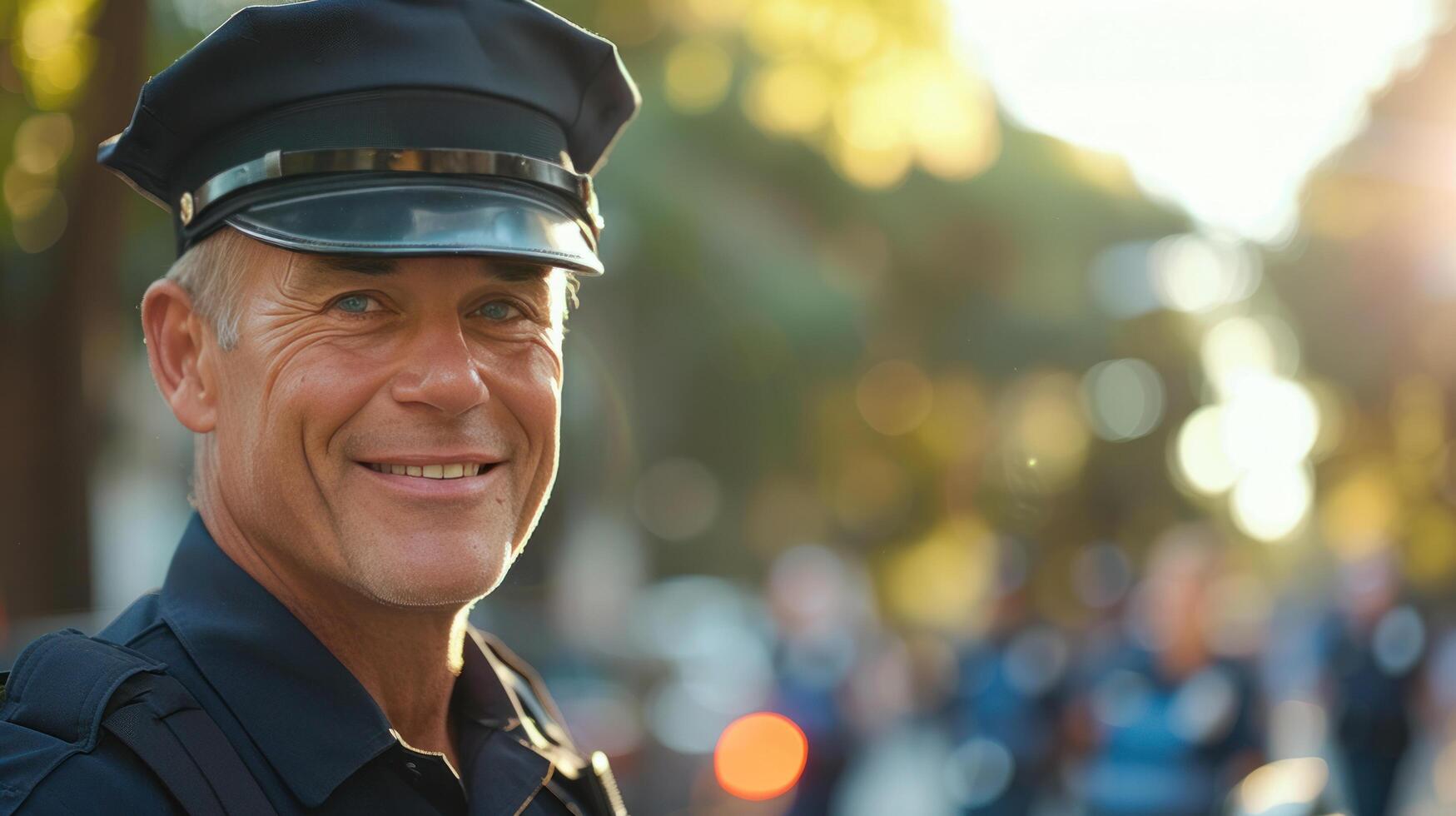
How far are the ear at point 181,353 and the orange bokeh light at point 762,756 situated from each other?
7184 millimetres

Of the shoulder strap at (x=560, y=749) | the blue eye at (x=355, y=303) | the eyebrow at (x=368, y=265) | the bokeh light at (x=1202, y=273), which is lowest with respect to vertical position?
the shoulder strap at (x=560, y=749)

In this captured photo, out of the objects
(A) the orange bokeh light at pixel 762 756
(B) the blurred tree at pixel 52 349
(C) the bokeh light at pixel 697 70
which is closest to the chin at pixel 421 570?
(B) the blurred tree at pixel 52 349

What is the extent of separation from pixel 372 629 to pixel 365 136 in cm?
69

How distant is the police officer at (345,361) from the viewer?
201 centimetres

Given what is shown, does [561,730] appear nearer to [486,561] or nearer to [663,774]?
[486,561]

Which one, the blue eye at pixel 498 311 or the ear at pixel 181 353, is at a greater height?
the blue eye at pixel 498 311

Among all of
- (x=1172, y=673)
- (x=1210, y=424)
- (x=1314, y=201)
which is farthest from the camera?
(x=1210, y=424)

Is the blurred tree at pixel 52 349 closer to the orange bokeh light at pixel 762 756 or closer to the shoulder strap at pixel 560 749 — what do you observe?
the shoulder strap at pixel 560 749

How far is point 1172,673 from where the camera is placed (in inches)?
271

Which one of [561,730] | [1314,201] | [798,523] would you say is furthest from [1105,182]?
[561,730]

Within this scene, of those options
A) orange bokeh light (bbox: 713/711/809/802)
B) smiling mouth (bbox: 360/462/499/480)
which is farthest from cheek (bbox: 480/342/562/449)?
orange bokeh light (bbox: 713/711/809/802)

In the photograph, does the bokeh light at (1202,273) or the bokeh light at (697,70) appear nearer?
the bokeh light at (697,70)

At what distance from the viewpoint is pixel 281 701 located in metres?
2.01

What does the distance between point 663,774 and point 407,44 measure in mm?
8207
